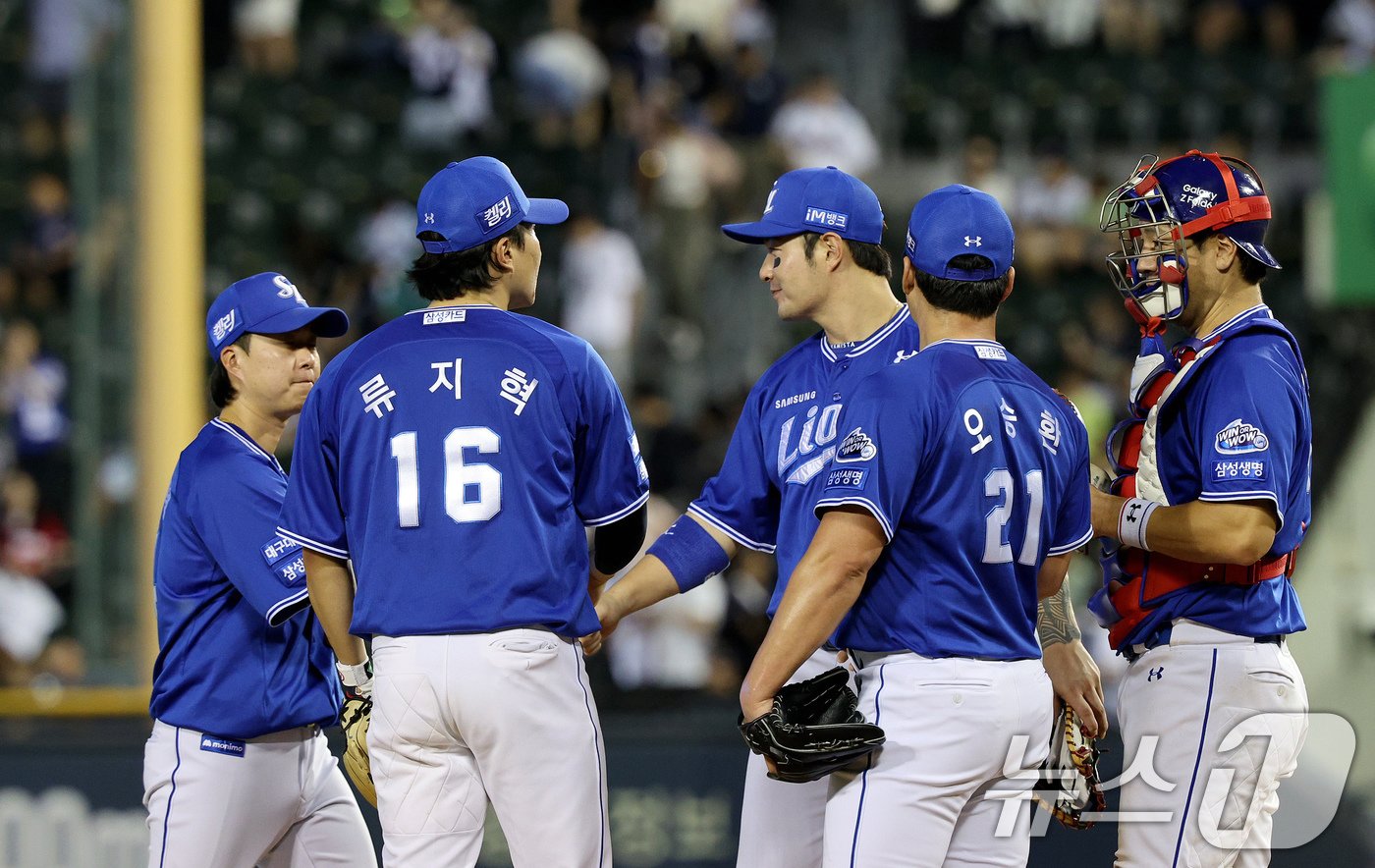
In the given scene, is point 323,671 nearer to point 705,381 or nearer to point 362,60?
point 705,381

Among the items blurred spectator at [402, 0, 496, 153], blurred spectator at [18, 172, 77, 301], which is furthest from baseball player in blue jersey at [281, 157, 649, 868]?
blurred spectator at [402, 0, 496, 153]

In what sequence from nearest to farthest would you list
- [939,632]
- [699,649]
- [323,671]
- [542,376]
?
[939,632], [542,376], [323,671], [699,649]

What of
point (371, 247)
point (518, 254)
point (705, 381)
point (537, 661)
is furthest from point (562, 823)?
point (371, 247)

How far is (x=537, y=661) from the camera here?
13.2ft

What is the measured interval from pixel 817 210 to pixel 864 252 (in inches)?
7.4

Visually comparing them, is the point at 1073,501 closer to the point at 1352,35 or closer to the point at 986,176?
the point at 986,176

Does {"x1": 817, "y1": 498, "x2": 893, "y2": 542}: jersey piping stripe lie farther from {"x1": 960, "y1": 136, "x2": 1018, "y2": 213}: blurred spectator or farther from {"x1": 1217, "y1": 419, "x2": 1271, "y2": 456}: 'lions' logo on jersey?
{"x1": 960, "y1": 136, "x2": 1018, "y2": 213}: blurred spectator

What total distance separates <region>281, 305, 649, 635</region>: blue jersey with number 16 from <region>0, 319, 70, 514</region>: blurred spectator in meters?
5.46

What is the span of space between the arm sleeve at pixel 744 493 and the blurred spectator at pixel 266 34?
10756 mm

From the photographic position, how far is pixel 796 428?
15.3ft

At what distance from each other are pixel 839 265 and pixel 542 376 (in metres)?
1.01

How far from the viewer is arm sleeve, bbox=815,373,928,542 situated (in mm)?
3729

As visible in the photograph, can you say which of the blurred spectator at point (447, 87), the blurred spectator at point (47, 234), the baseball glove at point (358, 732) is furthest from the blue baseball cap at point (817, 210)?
the blurred spectator at point (447, 87)

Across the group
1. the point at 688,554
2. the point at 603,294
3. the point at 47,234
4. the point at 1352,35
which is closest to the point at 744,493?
the point at 688,554
